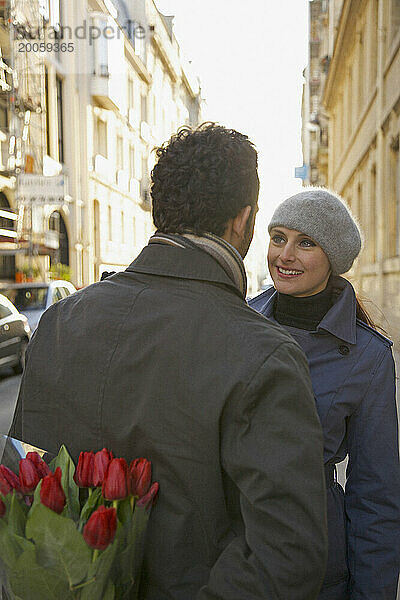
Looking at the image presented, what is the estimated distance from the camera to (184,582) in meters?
1.44

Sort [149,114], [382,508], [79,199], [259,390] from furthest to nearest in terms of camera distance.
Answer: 1. [149,114]
2. [79,199]
3. [382,508]
4. [259,390]

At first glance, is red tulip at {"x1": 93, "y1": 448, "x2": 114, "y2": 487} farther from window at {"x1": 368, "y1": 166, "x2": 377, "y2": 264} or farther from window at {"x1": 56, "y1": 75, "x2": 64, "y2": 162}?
window at {"x1": 56, "y1": 75, "x2": 64, "y2": 162}

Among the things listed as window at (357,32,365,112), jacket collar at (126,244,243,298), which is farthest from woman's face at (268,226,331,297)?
window at (357,32,365,112)

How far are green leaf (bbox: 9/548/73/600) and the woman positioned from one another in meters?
1.02

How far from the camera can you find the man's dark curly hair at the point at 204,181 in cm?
155

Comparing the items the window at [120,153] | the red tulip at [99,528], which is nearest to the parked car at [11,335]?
the red tulip at [99,528]

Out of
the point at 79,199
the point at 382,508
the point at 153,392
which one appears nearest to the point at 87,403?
the point at 153,392

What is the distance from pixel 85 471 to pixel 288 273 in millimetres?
1177

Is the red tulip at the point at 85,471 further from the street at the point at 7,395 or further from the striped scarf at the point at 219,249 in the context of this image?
the street at the point at 7,395

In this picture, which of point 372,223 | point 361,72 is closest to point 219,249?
point 372,223

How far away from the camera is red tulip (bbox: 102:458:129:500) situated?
4.31ft

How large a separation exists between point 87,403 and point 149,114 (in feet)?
143

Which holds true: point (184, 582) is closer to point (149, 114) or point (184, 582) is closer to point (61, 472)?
point (61, 472)

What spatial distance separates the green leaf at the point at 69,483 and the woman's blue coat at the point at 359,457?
2.96 ft
